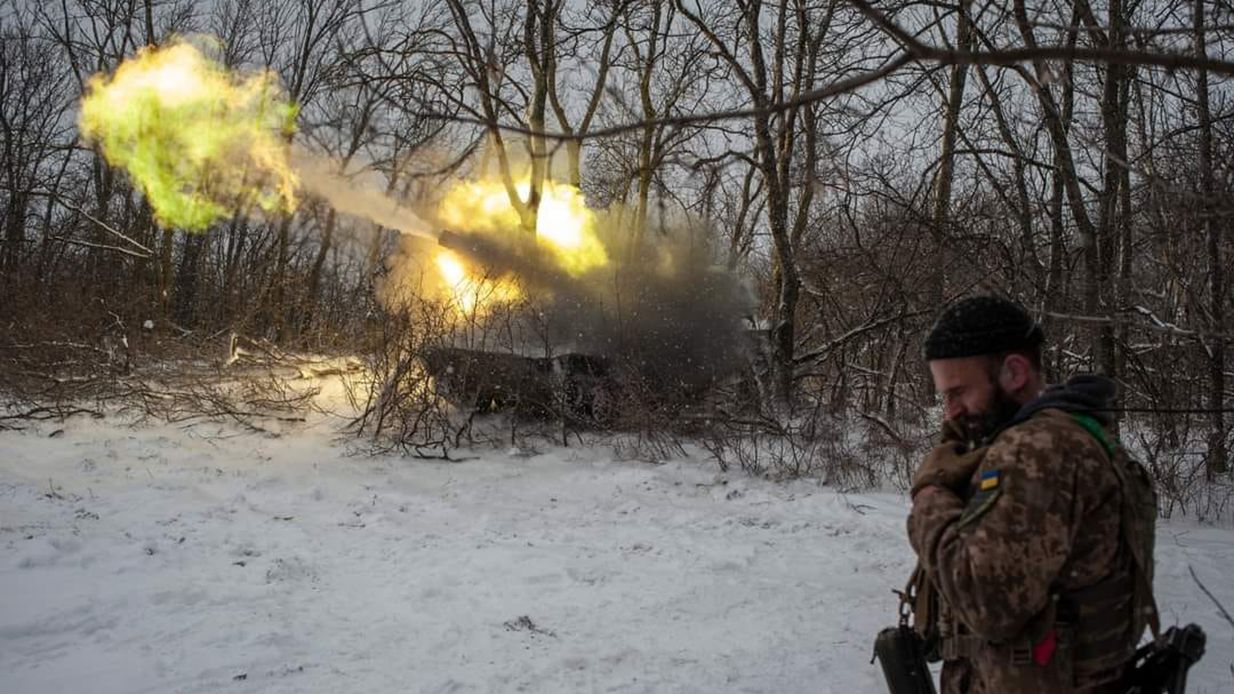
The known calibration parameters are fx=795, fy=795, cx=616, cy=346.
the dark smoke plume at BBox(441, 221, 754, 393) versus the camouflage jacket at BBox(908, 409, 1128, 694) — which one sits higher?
the dark smoke plume at BBox(441, 221, 754, 393)

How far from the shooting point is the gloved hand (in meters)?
2.21

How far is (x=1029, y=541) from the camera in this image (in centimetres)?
197

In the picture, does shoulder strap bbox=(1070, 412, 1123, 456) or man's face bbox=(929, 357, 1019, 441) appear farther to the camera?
man's face bbox=(929, 357, 1019, 441)

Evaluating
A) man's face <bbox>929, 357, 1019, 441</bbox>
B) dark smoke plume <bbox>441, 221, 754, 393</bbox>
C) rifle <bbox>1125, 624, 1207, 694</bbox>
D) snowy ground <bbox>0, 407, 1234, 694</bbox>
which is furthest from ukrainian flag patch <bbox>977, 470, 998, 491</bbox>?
dark smoke plume <bbox>441, 221, 754, 393</bbox>

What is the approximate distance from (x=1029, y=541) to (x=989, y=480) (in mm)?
172

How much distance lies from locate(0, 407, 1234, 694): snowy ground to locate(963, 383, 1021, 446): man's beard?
270 cm

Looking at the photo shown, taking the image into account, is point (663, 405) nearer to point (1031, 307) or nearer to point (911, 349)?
point (911, 349)

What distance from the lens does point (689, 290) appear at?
14.8 meters

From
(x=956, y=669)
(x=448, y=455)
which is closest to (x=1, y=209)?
(x=448, y=455)

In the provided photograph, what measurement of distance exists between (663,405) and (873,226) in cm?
393

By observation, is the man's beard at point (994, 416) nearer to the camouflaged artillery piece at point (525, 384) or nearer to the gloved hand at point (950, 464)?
the gloved hand at point (950, 464)

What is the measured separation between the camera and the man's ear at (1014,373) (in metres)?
2.26

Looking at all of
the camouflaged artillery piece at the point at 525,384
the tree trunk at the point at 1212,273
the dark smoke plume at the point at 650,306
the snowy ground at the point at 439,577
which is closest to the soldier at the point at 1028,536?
the tree trunk at the point at 1212,273

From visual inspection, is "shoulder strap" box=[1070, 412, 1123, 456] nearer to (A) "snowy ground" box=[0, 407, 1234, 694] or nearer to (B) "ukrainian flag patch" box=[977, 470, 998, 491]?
(B) "ukrainian flag patch" box=[977, 470, 998, 491]
